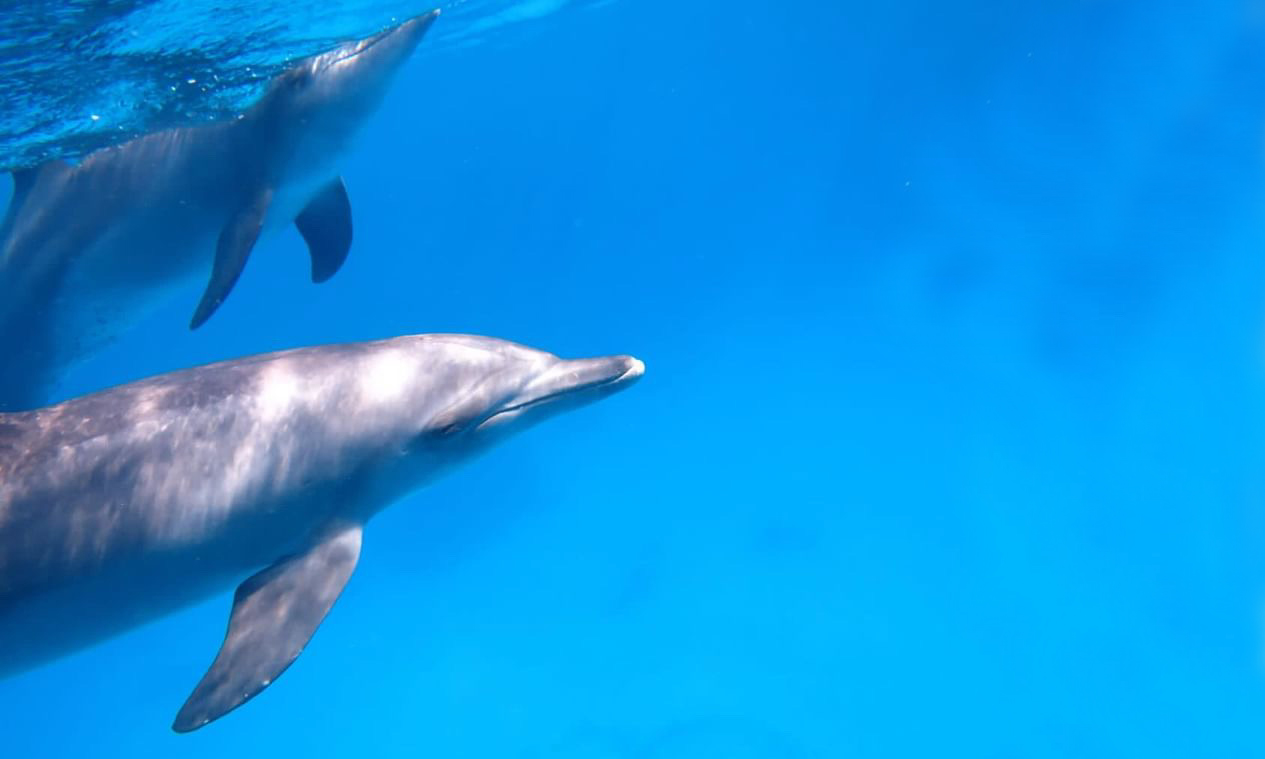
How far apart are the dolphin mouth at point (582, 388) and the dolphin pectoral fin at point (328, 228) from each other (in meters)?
5.66

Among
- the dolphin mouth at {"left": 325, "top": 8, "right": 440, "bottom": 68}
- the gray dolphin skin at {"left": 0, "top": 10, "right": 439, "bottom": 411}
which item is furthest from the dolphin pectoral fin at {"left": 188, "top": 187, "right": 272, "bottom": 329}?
the dolphin mouth at {"left": 325, "top": 8, "right": 440, "bottom": 68}

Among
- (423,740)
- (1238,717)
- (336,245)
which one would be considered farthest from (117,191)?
(1238,717)

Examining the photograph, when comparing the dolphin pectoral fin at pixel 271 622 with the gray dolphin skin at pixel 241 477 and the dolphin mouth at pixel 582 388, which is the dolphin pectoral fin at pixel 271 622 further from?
the dolphin mouth at pixel 582 388

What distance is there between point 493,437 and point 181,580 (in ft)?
5.53

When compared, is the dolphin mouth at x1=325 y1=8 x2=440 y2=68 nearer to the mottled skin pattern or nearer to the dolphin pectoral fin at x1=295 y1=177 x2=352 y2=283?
the dolphin pectoral fin at x1=295 y1=177 x2=352 y2=283

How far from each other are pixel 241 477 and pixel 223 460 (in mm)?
122

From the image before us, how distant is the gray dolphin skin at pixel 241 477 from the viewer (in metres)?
3.81

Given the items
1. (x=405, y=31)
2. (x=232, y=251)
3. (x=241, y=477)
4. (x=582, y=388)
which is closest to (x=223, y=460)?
(x=241, y=477)

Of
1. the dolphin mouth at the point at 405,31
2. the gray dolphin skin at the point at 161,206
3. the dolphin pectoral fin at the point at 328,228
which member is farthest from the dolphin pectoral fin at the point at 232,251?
the dolphin mouth at the point at 405,31

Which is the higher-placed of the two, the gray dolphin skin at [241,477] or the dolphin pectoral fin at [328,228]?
the dolphin pectoral fin at [328,228]

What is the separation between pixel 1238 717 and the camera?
10.7m

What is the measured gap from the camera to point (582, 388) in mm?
4770

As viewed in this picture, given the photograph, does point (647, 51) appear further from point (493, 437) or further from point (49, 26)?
point (493, 437)

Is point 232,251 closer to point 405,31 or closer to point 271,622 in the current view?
point 405,31
